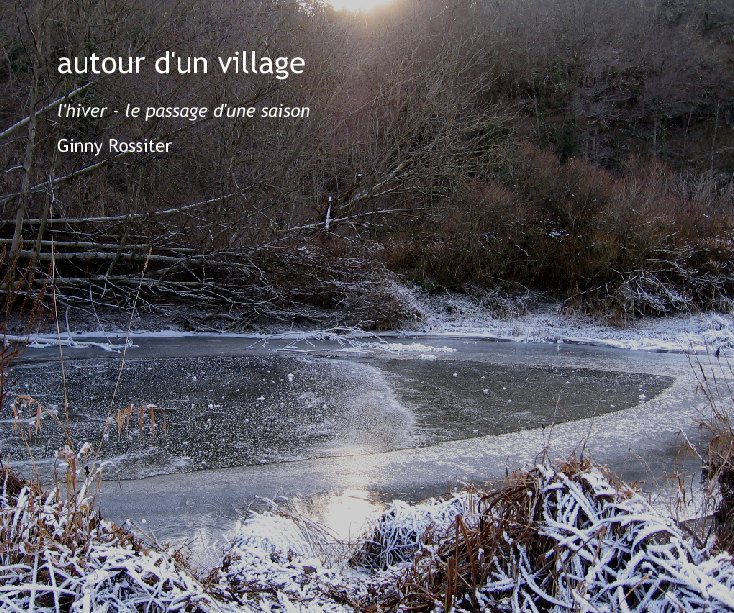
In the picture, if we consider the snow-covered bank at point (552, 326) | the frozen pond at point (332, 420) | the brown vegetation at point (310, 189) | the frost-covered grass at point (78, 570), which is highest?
the brown vegetation at point (310, 189)

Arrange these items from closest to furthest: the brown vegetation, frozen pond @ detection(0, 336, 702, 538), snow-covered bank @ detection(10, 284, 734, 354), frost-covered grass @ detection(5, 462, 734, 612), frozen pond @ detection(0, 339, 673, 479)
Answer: frost-covered grass @ detection(5, 462, 734, 612), frozen pond @ detection(0, 336, 702, 538), frozen pond @ detection(0, 339, 673, 479), snow-covered bank @ detection(10, 284, 734, 354), the brown vegetation

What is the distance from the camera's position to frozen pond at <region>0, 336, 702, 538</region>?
201 inches

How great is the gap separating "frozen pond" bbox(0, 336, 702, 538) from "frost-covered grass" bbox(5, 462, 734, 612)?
0.75 meters

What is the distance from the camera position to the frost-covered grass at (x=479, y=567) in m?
2.21

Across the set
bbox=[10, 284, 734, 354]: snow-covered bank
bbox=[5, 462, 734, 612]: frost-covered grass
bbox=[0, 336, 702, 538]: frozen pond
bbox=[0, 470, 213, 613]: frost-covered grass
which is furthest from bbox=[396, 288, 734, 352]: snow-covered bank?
bbox=[0, 470, 213, 613]: frost-covered grass

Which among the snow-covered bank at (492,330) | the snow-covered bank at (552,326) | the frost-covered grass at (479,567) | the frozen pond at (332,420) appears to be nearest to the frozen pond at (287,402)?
the frozen pond at (332,420)

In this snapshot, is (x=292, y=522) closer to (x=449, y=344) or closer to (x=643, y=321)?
(x=449, y=344)

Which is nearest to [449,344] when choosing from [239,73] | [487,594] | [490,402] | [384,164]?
[490,402]

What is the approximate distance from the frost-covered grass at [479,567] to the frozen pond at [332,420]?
0.75 meters

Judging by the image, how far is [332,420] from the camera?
Answer: 7066 mm

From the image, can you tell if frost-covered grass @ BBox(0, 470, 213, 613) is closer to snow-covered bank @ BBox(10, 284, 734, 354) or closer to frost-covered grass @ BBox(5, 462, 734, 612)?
frost-covered grass @ BBox(5, 462, 734, 612)

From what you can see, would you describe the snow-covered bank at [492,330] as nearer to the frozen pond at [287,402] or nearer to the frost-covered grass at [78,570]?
the frozen pond at [287,402]

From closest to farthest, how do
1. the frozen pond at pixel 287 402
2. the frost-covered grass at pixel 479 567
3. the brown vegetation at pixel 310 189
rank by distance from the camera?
the frost-covered grass at pixel 479 567
the frozen pond at pixel 287 402
the brown vegetation at pixel 310 189

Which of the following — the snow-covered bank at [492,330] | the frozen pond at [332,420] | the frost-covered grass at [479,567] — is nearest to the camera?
the frost-covered grass at [479,567]
